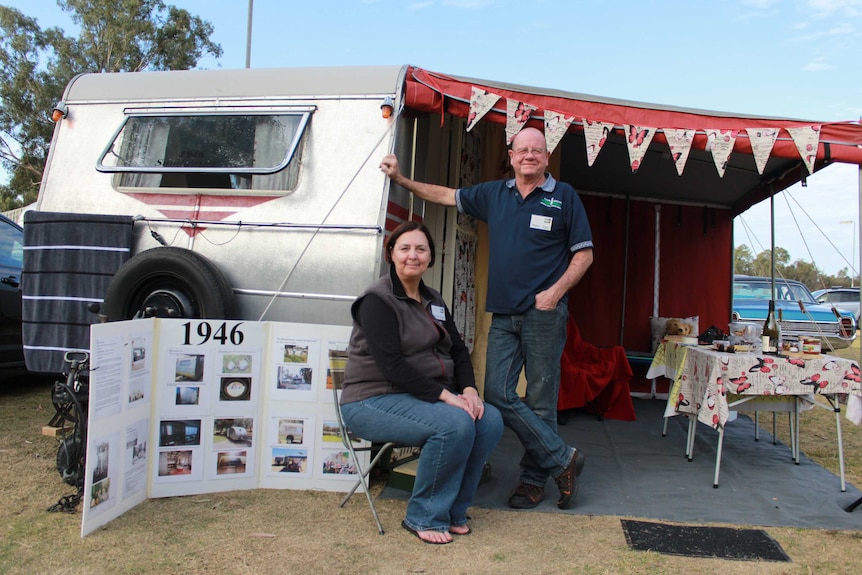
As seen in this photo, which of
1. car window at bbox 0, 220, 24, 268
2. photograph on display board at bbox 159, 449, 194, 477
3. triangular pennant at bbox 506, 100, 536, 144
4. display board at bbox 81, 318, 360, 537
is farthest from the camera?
car window at bbox 0, 220, 24, 268

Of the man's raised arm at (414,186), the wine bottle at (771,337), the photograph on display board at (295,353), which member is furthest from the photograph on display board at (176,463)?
the wine bottle at (771,337)

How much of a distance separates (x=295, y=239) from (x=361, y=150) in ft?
Result: 1.95

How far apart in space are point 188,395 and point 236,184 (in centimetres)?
125

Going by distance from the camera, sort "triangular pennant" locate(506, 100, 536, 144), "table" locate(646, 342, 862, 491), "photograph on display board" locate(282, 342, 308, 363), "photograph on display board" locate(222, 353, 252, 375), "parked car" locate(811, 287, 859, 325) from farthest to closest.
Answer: "parked car" locate(811, 287, 859, 325), "table" locate(646, 342, 862, 491), "triangular pennant" locate(506, 100, 536, 144), "photograph on display board" locate(282, 342, 308, 363), "photograph on display board" locate(222, 353, 252, 375)

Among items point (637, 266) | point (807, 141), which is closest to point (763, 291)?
point (637, 266)

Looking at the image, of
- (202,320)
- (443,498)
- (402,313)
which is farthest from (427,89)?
(443,498)

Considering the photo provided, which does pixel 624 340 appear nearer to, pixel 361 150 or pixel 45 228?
pixel 361 150

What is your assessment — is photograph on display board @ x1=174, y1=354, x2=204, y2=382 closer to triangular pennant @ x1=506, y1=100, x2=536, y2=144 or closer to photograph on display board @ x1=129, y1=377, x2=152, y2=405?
photograph on display board @ x1=129, y1=377, x2=152, y2=405

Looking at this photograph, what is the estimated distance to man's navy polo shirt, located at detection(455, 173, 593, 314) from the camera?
3074 mm

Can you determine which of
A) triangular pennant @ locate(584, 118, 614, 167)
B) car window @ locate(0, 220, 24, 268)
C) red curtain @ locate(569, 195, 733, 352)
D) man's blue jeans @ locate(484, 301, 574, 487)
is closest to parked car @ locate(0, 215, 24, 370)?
car window @ locate(0, 220, 24, 268)

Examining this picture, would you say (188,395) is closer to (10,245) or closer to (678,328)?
(10,245)

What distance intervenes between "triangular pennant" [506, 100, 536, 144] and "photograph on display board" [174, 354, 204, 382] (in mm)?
1926

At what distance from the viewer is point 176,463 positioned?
9.89 feet

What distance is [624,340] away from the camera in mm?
6566
